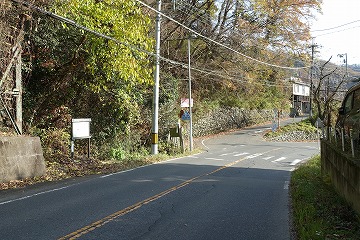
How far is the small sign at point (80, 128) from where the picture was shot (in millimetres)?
16125

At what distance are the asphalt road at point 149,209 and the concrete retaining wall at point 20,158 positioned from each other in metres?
1.43

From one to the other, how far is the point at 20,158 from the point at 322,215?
30.5 ft

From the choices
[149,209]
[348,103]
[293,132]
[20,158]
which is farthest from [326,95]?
[149,209]

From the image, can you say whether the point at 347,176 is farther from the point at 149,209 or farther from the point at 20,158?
the point at 20,158

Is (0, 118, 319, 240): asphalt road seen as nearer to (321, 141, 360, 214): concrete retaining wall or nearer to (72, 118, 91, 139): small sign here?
(321, 141, 360, 214): concrete retaining wall

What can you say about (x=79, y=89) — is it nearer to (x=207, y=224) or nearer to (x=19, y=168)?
(x=19, y=168)

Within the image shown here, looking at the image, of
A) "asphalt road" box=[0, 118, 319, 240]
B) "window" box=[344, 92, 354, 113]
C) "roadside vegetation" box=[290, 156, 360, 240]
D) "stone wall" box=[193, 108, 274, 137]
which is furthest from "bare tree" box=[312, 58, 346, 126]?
"stone wall" box=[193, 108, 274, 137]

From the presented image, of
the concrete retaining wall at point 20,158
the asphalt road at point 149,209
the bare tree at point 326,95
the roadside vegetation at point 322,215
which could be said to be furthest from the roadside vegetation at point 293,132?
the roadside vegetation at point 322,215

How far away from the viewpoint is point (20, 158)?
12.3 meters

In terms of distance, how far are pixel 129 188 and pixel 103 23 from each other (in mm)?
8387

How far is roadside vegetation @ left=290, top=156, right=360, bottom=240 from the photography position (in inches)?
248

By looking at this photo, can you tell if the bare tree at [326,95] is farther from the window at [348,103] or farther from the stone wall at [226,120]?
the stone wall at [226,120]

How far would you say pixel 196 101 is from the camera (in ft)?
132

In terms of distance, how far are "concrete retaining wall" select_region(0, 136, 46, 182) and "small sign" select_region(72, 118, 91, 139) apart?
112 inches
